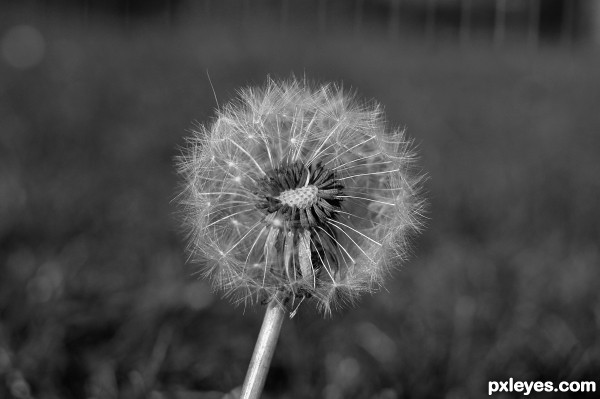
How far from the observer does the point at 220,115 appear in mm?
1497

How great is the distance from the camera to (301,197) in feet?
4.27

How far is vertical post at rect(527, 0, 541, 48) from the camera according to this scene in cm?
1056

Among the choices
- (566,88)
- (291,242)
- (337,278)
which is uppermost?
(291,242)

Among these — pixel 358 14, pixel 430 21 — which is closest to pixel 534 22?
pixel 430 21

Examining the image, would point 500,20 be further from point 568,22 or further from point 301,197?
point 301,197

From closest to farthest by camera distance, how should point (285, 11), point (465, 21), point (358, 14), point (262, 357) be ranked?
point (262, 357), point (285, 11), point (358, 14), point (465, 21)

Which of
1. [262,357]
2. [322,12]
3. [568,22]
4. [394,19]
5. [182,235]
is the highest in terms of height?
[262,357]

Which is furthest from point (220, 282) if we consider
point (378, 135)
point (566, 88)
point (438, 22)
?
point (438, 22)

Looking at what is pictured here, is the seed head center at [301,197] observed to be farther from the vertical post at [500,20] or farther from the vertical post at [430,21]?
the vertical post at [500,20]

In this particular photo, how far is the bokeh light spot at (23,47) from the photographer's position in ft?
22.7

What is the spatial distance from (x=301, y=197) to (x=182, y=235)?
110 inches

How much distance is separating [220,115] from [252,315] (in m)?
1.93

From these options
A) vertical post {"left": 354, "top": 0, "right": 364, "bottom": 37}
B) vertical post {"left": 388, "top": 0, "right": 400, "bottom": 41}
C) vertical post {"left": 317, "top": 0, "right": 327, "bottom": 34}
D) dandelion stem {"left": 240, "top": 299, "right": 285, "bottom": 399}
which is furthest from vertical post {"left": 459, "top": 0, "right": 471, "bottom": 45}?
dandelion stem {"left": 240, "top": 299, "right": 285, "bottom": 399}

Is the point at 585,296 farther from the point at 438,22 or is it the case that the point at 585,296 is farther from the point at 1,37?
the point at 438,22
